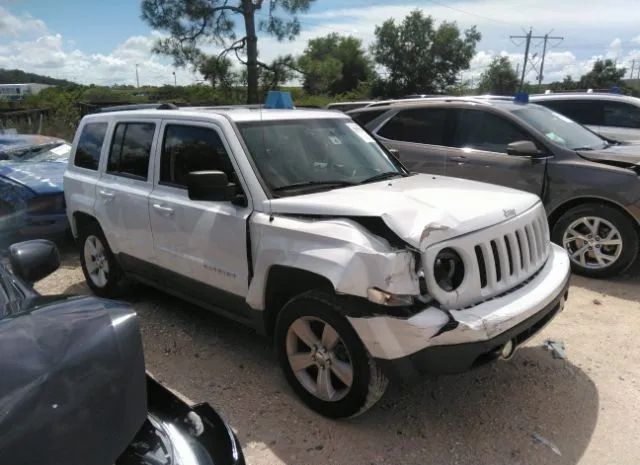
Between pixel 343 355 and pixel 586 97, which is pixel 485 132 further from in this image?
pixel 343 355

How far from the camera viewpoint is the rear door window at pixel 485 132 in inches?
232

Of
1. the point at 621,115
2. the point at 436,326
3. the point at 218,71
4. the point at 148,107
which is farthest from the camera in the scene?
the point at 218,71

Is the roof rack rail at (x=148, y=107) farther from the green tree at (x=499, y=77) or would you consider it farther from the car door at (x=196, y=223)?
the green tree at (x=499, y=77)

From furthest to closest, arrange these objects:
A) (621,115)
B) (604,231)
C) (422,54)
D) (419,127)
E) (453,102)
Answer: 1. (422,54)
2. (621,115)
3. (419,127)
4. (453,102)
5. (604,231)

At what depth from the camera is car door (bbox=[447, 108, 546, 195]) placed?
569 cm

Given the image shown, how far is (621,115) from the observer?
8.52m

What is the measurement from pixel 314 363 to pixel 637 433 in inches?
70.9

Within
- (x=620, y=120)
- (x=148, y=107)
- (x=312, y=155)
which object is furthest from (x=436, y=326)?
(x=620, y=120)

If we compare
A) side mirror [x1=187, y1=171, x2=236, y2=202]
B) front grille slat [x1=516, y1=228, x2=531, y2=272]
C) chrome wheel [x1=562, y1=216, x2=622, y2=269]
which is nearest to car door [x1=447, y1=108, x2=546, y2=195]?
chrome wheel [x1=562, y1=216, x2=622, y2=269]

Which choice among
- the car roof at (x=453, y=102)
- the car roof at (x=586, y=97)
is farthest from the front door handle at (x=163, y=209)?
the car roof at (x=586, y=97)

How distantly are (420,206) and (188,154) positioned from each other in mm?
1813

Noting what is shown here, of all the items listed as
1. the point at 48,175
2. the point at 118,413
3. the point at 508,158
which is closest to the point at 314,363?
the point at 118,413

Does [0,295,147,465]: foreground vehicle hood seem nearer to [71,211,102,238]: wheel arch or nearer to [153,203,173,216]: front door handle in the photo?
[153,203,173,216]: front door handle

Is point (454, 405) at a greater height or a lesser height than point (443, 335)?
lesser
